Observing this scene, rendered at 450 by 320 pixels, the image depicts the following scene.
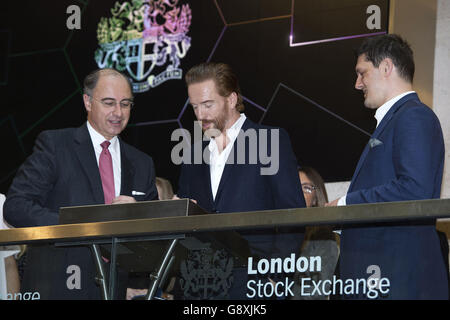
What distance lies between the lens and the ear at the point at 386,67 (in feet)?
9.70

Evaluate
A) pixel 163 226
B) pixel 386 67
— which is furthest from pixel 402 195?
pixel 163 226

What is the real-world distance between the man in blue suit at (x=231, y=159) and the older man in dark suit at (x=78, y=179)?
0.29 meters

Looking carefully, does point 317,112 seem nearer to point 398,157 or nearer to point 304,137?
point 304,137

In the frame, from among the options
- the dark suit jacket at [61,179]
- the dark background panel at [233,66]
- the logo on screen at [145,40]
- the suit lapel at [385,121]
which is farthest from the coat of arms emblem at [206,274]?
the logo on screen at [145,40]

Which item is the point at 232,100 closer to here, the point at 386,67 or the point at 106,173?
the point at 106,173

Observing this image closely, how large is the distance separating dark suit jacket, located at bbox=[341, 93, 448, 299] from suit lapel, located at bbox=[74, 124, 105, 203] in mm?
1134

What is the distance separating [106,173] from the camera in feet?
11.2

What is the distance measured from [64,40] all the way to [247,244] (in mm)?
4285

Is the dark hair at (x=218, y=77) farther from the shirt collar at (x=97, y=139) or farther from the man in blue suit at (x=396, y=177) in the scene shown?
the man in blue suit at (x=396, y=177)

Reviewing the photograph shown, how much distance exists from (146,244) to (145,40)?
3703 millimetres

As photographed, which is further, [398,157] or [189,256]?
[398,157]

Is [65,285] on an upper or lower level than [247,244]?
lower
